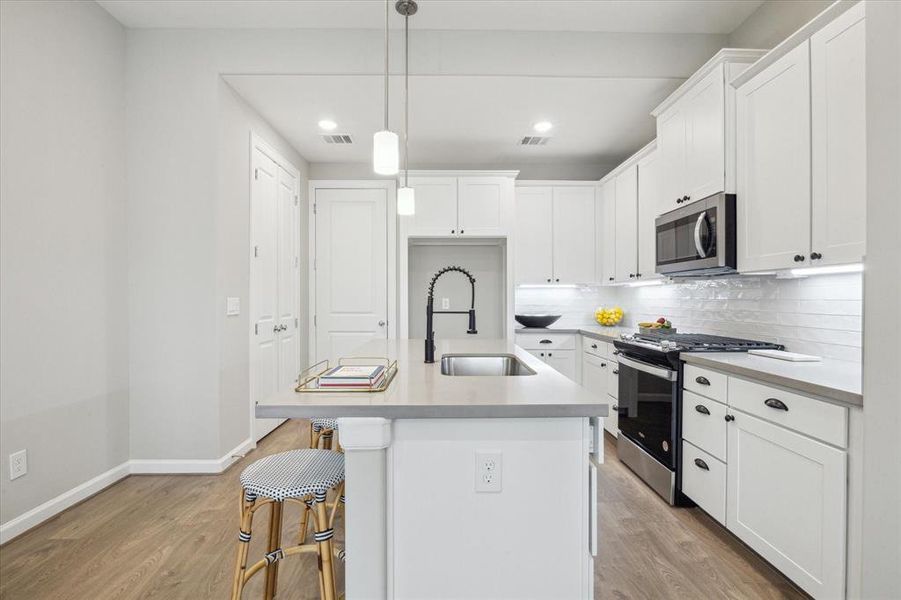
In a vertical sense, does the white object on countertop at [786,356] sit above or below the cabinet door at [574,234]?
below

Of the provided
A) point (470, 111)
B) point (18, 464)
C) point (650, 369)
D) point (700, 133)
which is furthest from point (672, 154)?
point (18, 464)

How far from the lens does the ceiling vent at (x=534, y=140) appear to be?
4.28m

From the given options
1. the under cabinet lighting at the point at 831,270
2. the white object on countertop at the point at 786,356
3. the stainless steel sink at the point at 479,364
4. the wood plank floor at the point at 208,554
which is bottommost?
the wood plank floor at the point at 208,554

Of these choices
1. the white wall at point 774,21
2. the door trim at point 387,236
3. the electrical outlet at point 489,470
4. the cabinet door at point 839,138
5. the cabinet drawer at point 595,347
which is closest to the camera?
the electrical outlet at point 489,470

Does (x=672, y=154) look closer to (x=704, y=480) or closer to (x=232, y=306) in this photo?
(x=704, y=480)

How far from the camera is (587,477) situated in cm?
141

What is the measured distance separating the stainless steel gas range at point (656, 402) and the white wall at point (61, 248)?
3326 mm

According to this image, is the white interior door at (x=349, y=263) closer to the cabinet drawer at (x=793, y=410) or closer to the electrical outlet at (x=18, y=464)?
the electrical outlet at (x=18, y=464)

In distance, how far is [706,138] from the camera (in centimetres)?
264

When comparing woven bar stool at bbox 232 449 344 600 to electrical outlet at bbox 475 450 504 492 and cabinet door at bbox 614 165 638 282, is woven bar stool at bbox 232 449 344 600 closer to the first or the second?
electrical outlet at bbox 475 450 504 492

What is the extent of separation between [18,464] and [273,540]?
5.06 feet

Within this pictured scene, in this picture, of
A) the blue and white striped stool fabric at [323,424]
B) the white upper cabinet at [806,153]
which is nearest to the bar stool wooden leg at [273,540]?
the blue and white striped stool fabric at [323,424]

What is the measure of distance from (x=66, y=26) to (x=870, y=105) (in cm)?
355

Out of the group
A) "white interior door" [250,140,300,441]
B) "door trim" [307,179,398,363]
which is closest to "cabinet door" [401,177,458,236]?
"door trim" [307,179,398,363]
